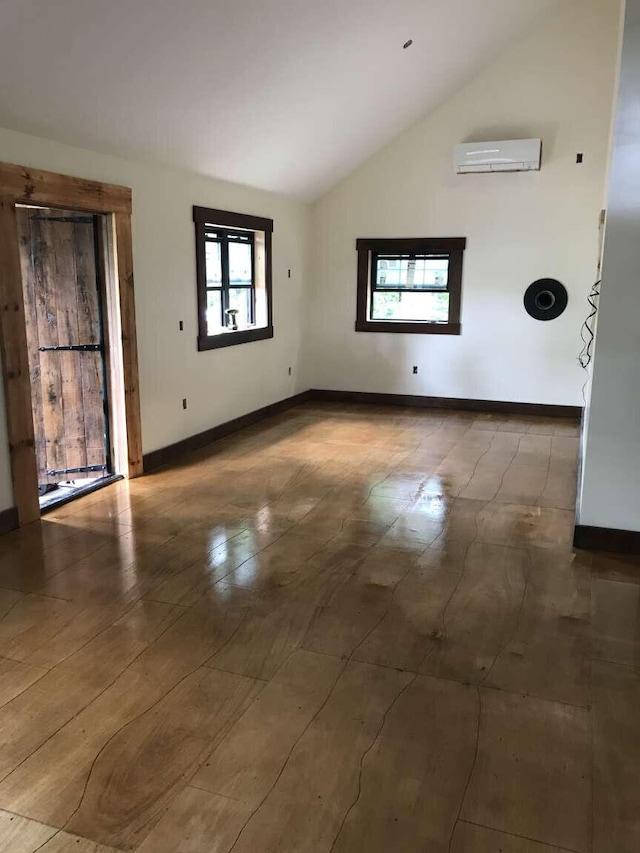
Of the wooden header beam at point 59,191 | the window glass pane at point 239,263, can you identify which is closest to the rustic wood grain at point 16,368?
the wooden header beam at point 59,191

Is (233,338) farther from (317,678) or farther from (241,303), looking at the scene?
(317,678)

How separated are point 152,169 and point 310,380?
3.76 meters

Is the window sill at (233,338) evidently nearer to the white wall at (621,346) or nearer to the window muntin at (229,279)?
the window muntin at (229,279)

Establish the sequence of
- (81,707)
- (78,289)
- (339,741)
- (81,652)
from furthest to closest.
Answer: (78,289) < (81,652) < (81,707) < (339,741)

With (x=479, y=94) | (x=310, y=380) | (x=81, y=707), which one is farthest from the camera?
(x=310, y=380)

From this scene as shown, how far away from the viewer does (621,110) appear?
346 cm

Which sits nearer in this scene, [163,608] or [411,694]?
[411,694]

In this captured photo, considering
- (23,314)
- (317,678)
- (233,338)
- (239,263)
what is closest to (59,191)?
(23,314)

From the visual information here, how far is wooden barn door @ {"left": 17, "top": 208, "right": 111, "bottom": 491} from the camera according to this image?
186 inches

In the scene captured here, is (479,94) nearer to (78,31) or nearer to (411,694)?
(78,31)

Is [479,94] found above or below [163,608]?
above

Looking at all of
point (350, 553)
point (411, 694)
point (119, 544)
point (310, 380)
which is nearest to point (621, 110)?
point (350, 553)

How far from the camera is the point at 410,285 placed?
7.97 metres

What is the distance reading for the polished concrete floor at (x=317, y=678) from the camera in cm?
197
